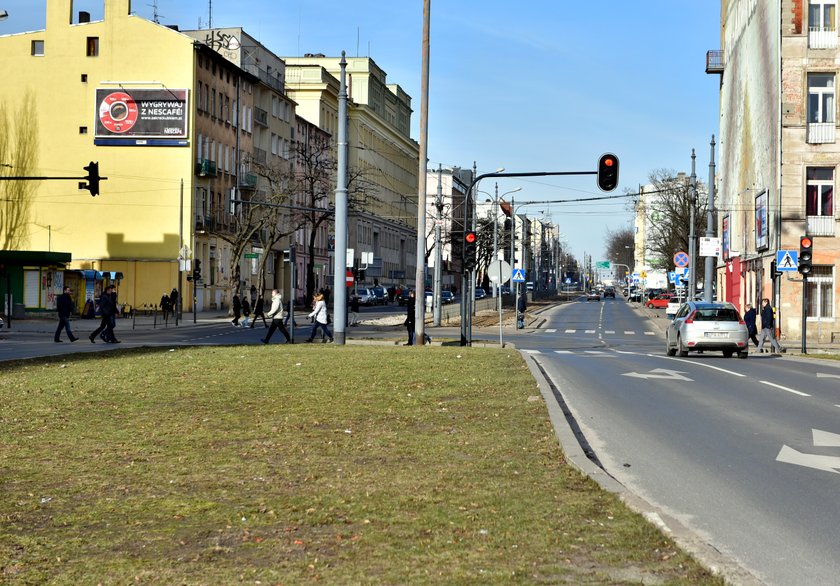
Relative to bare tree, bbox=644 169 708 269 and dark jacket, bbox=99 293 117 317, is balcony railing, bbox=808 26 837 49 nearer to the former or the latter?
dark jacket, bbox=99 293 117 317

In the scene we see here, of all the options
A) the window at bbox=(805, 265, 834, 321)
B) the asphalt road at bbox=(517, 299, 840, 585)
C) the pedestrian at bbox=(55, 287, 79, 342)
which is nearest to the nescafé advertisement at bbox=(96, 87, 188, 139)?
the pedestrian at bbox=(55, 287, 79, 342)

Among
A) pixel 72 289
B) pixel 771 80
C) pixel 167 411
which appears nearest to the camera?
pixel 167 411

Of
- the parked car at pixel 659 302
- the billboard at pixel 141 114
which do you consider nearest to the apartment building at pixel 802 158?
the billboard at pixel 141 114

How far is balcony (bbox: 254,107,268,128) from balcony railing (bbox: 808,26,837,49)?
47.0 m

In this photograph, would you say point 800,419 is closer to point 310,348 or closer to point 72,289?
point 310,348

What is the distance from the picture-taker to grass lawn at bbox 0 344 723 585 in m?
6.56

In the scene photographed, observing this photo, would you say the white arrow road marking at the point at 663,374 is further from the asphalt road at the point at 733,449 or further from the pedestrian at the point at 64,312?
the pedestrian at the point at 64,312

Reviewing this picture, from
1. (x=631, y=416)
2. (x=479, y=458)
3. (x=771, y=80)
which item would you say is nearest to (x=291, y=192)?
(x=771, y=80)

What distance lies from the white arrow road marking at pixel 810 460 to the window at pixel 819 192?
39664 millimetres

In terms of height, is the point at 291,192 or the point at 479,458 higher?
the point at 291,192

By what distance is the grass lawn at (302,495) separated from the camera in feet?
21.5

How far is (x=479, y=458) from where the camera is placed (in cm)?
1075

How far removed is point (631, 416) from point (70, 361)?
44.6 ft

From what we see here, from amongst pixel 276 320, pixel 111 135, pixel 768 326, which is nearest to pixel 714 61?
pixel 111 135
